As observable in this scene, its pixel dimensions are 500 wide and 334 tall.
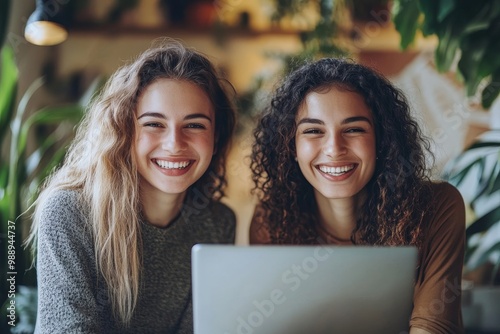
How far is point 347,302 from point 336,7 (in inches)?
77.7

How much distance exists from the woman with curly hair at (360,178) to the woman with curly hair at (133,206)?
0.23m

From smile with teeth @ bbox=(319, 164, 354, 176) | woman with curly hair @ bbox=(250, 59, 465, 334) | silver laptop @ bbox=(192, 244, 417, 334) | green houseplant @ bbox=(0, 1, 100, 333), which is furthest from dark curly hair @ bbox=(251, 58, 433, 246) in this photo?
green houseplant @ bbox=(0, 1, 100, 333)

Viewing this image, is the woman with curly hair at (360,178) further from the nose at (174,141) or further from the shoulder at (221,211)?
the nose at (174,141)

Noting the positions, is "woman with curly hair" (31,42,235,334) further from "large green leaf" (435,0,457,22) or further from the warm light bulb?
"large green leaf" (435,0,457,22)

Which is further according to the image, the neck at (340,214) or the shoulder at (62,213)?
the neck at (340,214)

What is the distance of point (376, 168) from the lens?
1521 millimetres

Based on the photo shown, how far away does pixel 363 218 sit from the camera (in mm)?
1534

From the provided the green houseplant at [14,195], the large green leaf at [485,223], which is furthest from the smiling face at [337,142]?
the green houseplant at [14,195]

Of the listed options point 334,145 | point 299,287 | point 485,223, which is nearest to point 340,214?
point 334,145

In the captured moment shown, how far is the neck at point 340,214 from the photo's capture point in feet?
5.02

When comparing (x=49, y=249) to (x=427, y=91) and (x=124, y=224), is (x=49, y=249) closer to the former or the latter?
(x=124, y=224)

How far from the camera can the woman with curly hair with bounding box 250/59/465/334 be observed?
55.2 inches

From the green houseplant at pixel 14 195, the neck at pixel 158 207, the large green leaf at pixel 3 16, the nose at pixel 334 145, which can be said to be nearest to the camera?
the nose at pixel 334 145

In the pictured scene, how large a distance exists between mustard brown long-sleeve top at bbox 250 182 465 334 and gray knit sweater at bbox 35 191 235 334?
0.59m
